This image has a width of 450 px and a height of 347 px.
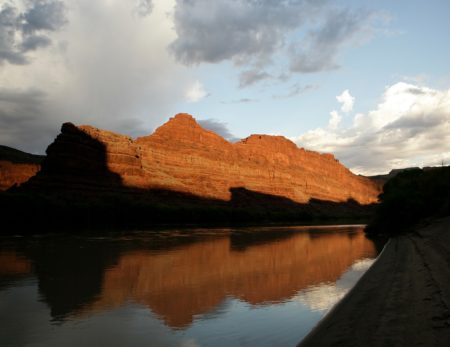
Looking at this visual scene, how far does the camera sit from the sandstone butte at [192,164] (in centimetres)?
9688

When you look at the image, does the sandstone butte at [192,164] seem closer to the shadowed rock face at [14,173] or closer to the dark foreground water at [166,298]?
the shadowed rock face at [14,173]

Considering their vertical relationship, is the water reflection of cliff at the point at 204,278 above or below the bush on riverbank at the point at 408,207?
below

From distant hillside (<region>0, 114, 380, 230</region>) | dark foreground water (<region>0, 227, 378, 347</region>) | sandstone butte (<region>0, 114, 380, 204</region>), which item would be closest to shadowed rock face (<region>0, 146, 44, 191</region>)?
distant hillside (<region>0, 114, 380, 230</region>)

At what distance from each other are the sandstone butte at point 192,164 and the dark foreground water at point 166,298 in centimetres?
7465

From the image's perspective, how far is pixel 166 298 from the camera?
13633 mm

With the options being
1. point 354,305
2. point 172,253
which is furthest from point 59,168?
point 354,305

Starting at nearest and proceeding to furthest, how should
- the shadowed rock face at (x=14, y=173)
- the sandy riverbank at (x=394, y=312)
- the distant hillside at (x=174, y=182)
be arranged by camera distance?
the sandy riverbank at (x=394, y=312)
the distant hillside at (x=174, y=182)
the shadowed rock face at (x=14, y=173)

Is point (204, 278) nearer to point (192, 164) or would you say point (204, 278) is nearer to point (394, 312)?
point (394, 312)

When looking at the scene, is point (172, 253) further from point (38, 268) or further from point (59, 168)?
point (59, 168)

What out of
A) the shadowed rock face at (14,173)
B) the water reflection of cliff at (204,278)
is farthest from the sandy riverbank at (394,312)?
the shadowed rock face at (14,173)

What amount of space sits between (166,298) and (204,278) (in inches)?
165

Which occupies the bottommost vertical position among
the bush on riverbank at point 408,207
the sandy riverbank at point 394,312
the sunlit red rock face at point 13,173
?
the sandy riverbank at point 394,312

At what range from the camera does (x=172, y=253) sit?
2762cm

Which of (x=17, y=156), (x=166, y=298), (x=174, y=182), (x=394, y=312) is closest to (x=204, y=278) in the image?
(x=166, y=298)
